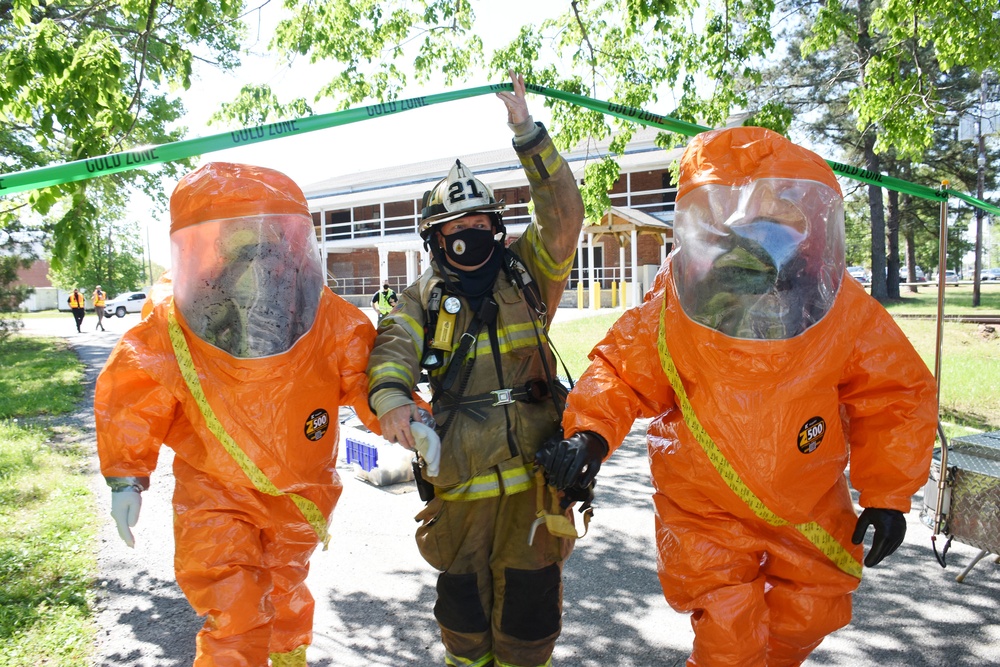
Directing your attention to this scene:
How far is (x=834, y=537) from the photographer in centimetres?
249

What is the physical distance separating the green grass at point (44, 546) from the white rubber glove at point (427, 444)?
2141mm

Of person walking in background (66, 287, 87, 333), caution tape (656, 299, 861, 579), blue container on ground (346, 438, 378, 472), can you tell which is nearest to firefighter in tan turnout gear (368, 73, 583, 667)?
caution tape (656, 299, 861, 579)

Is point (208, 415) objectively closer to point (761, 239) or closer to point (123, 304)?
point (761, 239)

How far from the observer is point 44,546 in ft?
15.4

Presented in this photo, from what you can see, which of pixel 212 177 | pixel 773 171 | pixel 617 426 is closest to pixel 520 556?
pixel 617 426

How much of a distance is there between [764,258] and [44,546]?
483cm

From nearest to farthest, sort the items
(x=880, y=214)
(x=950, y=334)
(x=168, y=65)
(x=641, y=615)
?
(x=641, y=615) → (x=168, y=65) → (x=950, y=334) → (x=880, y=214)

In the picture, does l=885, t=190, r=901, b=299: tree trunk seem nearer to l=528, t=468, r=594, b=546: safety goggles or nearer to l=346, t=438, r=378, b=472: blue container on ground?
l=346, t=438, r=378, b=472: blue container on ground

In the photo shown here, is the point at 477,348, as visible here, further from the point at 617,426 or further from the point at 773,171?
the point at 773,171

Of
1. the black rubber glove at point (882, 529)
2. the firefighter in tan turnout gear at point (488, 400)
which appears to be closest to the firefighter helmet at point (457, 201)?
the firefighter in tan turnout gear at point (488, 400)

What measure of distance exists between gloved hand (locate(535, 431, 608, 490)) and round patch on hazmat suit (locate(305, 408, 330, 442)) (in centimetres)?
89

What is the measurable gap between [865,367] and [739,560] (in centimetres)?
78

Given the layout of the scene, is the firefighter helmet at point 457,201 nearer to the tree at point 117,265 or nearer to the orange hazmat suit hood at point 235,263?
the orange hazmat suit hood at point 235,263

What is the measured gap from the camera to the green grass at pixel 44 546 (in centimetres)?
349
